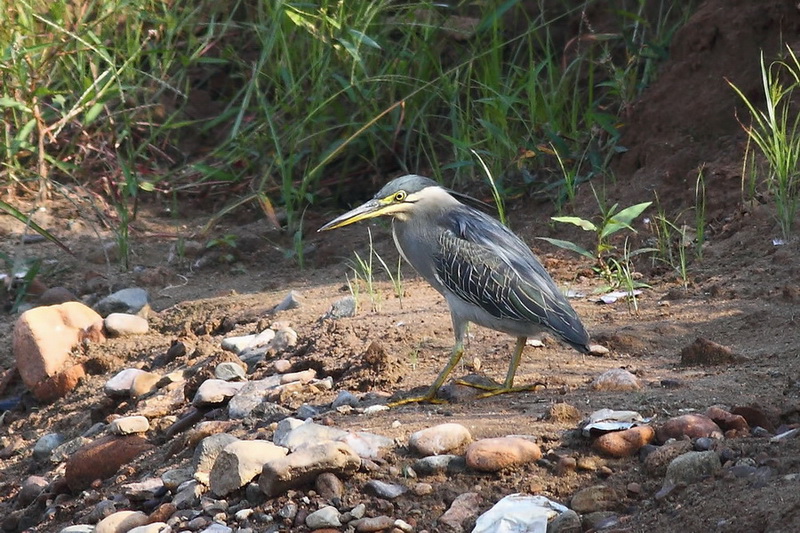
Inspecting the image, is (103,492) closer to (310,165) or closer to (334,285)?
(334,285)

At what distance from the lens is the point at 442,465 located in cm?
352

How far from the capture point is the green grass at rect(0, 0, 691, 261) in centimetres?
640

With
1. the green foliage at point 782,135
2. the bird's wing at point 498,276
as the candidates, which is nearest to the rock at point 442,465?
the bird's wing at point 498,276

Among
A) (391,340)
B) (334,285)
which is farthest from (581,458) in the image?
(334,285)

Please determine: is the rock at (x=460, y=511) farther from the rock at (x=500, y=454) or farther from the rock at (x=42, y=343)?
the rock at (x=42, y=343)

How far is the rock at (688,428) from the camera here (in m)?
3.45

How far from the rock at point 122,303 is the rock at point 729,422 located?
10.6ft

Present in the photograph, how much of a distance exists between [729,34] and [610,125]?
2.43ft

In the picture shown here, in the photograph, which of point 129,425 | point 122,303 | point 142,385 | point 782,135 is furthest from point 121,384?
point 782,135

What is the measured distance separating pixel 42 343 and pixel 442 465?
2631 mm

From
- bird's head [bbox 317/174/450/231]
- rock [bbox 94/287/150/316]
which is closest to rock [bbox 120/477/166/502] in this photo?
bird's head [bbox 317/174/450/231]

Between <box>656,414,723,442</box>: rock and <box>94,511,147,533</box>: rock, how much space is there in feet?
5.23

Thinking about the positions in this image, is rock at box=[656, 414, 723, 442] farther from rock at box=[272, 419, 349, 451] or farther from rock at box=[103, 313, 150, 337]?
rock at box=[103, 313, 150, 337]

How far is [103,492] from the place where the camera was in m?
4.15
